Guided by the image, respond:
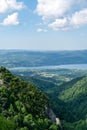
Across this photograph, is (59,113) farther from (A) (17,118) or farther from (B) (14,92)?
(A) (17,118)

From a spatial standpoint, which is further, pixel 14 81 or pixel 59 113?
pixel 59 113

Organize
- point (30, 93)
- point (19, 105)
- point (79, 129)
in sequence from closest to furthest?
point (19, 105)
point (30, 93)
point (79, 129)

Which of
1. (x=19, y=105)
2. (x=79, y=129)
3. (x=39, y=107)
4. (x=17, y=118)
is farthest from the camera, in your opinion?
(x=79, y=129)

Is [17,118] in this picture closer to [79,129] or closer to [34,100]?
[34,100]

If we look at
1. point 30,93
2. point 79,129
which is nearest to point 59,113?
point 79,129

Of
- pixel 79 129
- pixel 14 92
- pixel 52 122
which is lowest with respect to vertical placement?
pixel 79 129

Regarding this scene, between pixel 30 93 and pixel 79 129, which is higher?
pixel 30 93

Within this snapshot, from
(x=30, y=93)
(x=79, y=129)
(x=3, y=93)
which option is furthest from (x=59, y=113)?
(x=3, y=93)
